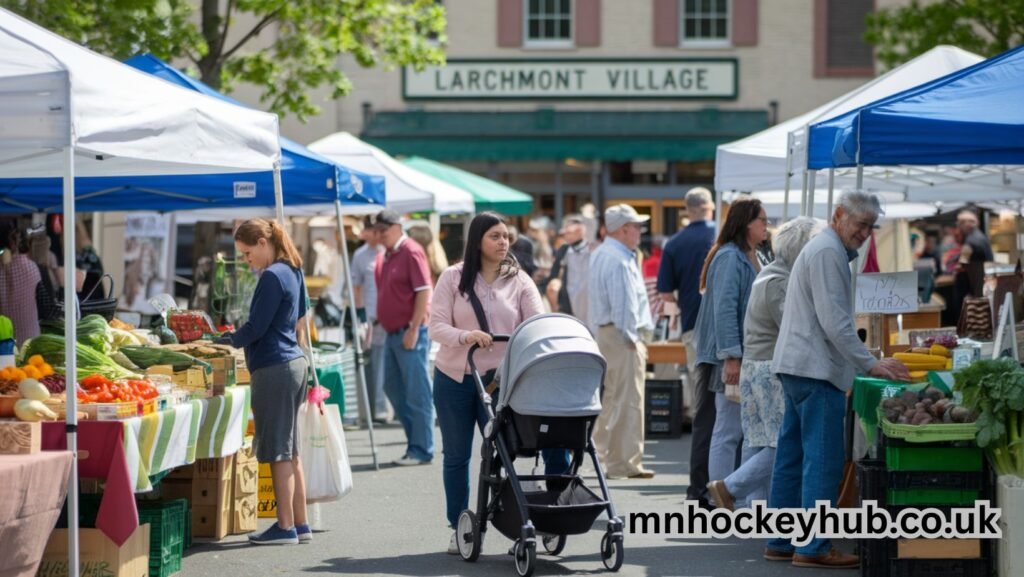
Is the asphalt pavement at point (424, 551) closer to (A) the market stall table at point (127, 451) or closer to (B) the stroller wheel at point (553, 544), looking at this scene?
(B) the stroller wheel at point (553, 544)

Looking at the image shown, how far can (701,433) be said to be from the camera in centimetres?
1073

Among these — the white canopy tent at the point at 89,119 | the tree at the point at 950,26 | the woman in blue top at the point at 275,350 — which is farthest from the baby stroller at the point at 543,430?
the tree at the point at 950,26

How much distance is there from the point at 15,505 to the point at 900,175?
9997 mm

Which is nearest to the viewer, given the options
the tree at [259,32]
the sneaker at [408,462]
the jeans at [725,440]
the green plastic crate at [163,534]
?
the green plastic crate at [163,534]

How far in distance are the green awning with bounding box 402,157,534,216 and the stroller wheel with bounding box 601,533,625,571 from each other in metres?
15.2

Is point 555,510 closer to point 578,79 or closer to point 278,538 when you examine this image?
point 278,538

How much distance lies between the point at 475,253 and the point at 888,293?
2.44 metres

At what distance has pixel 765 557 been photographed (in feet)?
29.2

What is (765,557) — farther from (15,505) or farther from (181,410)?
(15,505)

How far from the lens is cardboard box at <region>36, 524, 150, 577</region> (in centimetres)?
742

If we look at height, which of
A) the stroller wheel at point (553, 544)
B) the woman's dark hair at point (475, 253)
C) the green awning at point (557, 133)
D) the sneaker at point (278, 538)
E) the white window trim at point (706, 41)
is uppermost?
Result: the white window trim at point (706, 41)

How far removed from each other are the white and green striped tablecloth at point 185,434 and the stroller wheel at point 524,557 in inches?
69.4

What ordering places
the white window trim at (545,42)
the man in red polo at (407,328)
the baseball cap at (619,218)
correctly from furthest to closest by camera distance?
the white window trim at (545,42) → the man in red polo at (407,328) → the baseball cap at (619,218)

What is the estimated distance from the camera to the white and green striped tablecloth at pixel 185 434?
762cm
